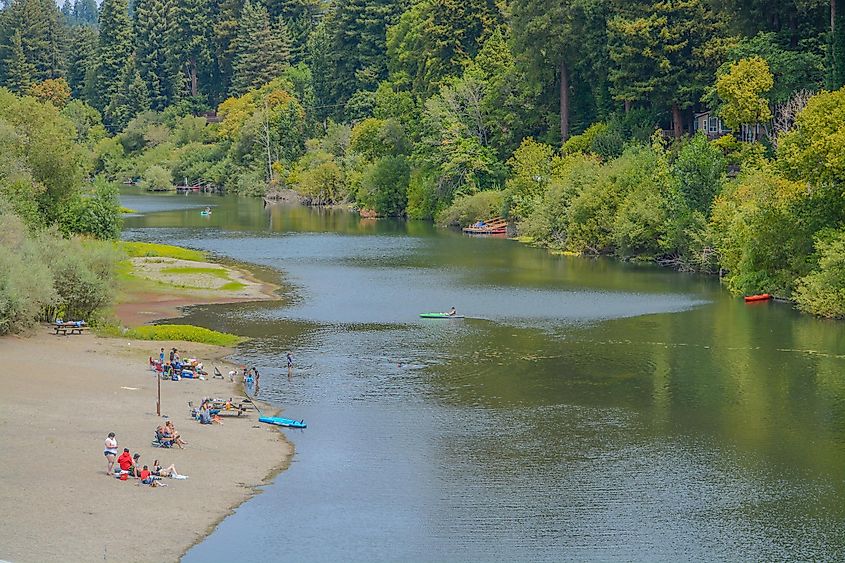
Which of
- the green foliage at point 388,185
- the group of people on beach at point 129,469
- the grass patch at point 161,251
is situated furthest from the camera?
the green foliage at point 388,185

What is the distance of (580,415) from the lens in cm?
4378

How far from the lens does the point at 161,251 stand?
88.9 metres

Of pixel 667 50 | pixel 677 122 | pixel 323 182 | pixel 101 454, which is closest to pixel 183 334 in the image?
pixel 101 454

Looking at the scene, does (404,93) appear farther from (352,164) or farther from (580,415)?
(580,415)

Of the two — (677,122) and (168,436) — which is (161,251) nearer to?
(677,122)

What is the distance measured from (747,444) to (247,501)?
16.0 meters

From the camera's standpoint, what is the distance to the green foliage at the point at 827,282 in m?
61.4

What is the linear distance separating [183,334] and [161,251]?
1313 inches

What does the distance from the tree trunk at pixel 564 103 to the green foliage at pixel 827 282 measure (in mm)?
51222

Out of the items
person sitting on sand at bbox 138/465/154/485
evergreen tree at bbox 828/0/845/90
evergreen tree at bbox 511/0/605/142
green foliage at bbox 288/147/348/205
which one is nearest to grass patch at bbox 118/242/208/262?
evergreen tree at bbox 511/0/605/142

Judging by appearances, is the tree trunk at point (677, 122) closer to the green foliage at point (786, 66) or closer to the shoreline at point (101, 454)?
the green foliage at point (786, 66)

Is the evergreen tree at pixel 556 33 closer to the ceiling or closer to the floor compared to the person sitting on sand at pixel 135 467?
closer to the ceiling

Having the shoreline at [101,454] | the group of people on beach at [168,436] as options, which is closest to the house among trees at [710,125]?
the shoreline at [101,454]

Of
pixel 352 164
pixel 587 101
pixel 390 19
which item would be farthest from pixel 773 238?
pixel 390 19
